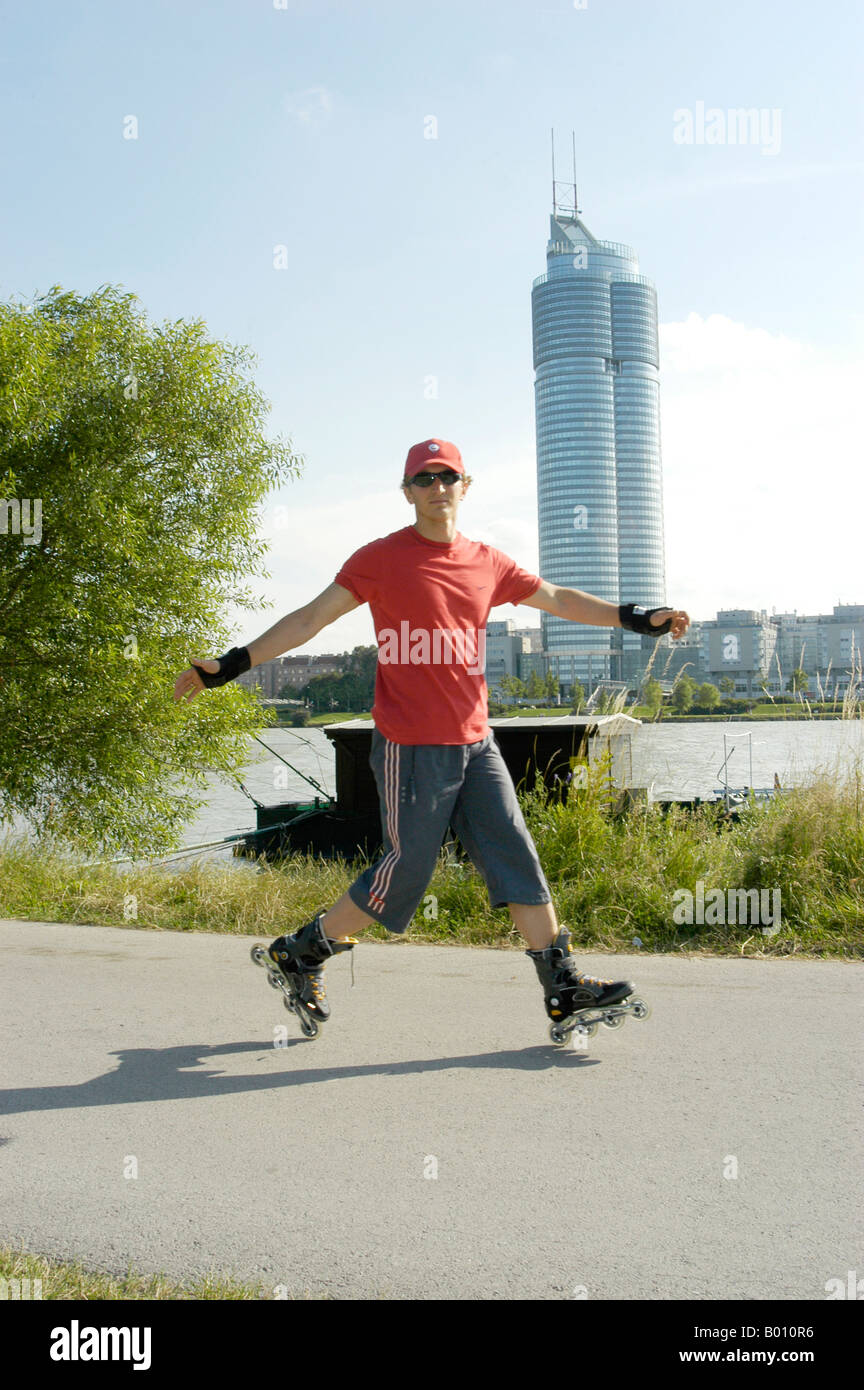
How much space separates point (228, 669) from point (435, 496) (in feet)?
3.26

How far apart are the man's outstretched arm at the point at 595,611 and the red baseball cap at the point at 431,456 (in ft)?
1.93

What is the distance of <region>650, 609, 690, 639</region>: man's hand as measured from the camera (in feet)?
13.3

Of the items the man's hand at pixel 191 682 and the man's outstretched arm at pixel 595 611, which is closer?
the man's hand at pixel 191 682

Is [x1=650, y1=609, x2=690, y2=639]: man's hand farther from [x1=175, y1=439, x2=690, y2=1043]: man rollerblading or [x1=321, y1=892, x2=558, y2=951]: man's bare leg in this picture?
[x1=321, y1=892, x2=558, y2=951]: man's bare leg

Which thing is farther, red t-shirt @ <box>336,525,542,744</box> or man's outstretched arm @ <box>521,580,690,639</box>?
man's outstretched arm @ <box>521,580,690,639</box>

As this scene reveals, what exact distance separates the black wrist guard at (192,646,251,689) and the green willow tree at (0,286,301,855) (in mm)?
8090

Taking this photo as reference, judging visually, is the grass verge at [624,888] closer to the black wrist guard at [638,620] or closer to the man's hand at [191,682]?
the black wrist guard at [638,620]

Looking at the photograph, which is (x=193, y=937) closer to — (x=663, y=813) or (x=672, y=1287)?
(x=663, y=813)

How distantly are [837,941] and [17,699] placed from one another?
1065cm

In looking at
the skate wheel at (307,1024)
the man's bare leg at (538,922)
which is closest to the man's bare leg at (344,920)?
the skate wheel at (307,1024)

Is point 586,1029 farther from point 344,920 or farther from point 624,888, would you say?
point 624,888

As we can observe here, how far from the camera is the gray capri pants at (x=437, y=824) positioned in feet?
12.3

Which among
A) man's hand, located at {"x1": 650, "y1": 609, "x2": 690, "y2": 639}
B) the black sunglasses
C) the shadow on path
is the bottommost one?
the shadow on path

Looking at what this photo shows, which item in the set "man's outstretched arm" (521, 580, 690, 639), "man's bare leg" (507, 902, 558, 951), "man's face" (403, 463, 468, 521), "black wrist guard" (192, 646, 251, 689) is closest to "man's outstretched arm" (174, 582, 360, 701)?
"black wrist guard" (192, 646, 251, 689)
